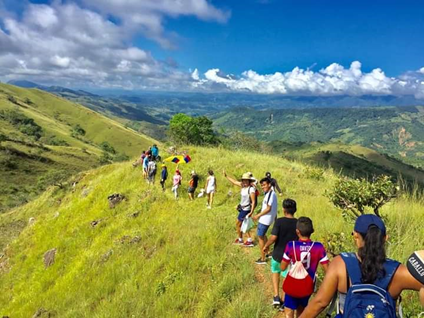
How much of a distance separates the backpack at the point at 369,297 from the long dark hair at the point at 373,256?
0.17 ft

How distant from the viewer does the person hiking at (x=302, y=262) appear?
4.60 m

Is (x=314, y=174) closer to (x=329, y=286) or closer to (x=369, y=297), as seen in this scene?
(x=329, y=286)

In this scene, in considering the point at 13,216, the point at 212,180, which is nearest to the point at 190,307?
the point at 212,180

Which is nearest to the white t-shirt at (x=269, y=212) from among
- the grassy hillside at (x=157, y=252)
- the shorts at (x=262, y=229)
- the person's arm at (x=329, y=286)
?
the shorts at (x=262, y=229)

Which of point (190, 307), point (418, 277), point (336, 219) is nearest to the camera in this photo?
point (418, 277)

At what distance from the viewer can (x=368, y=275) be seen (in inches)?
119

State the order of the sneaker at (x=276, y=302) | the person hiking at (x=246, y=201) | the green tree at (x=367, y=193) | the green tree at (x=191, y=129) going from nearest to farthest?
the sneaker at (x=276, y=302)
the green tree at (x=367, y=193)
the person hiking at (x=246, y=201)
the green tree at (x=191, y=129)

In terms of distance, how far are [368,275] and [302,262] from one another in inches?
67.0

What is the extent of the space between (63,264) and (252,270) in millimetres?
9576

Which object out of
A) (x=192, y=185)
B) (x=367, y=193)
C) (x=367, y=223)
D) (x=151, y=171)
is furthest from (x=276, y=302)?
(x=151, y=171)

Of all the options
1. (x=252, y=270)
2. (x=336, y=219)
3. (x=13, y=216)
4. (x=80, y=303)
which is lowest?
(x=13, y=216)

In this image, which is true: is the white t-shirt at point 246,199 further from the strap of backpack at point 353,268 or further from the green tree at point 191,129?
the green tree at point 191,129

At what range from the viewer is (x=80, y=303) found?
822cm

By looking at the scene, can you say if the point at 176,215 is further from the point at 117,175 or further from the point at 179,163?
the point at 117,175
